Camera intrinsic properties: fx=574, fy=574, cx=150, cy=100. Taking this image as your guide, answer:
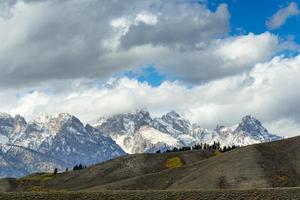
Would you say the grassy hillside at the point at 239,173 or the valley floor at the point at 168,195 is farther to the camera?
the grassy hillside at the point at 239,173

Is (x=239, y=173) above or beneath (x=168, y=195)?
above

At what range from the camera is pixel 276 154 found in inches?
7126

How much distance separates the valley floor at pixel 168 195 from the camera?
2953 inches

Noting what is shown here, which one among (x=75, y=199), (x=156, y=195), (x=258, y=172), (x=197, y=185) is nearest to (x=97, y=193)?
(x=75, y=199)

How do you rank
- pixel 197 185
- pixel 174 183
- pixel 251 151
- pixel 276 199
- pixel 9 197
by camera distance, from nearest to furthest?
pixel 9 197 → pixel 276 199 → pixel 197 185 → pixel 174 183 → pixel 251 151

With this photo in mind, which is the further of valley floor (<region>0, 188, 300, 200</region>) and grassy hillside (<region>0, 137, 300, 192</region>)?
grassy hillside (<region>0, 137, 300, 192</region>)

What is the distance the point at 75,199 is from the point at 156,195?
11011 mm

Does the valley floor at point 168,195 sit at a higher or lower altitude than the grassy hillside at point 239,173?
lower

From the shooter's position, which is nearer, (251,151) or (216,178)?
(216,178)

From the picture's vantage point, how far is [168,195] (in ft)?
257

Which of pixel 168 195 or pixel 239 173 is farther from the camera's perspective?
pixel 239 173

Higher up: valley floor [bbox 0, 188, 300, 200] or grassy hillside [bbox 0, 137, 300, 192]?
grassy hillside [bbox 0, 137, 300, 192]

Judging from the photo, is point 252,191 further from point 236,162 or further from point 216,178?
point 236,162

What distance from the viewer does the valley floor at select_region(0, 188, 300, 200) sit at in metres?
75.0
